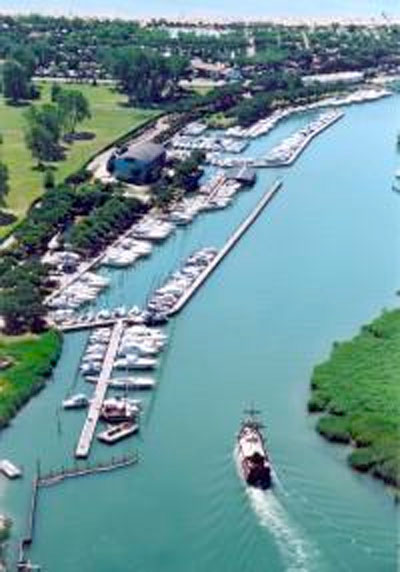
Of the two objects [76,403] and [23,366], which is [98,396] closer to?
[76,403]

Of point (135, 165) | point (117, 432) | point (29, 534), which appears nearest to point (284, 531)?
point (29, 534)

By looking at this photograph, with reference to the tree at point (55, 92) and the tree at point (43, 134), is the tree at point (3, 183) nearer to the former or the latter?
the tree at point (43, 134)

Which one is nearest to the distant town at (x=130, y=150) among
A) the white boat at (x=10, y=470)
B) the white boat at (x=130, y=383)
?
the white boat at (x=130, y=383)

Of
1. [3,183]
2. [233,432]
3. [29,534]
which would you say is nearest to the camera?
[29,534]

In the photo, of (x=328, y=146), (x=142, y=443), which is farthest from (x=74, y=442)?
(x=328, y=146)

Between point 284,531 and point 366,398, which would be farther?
point 366,398
